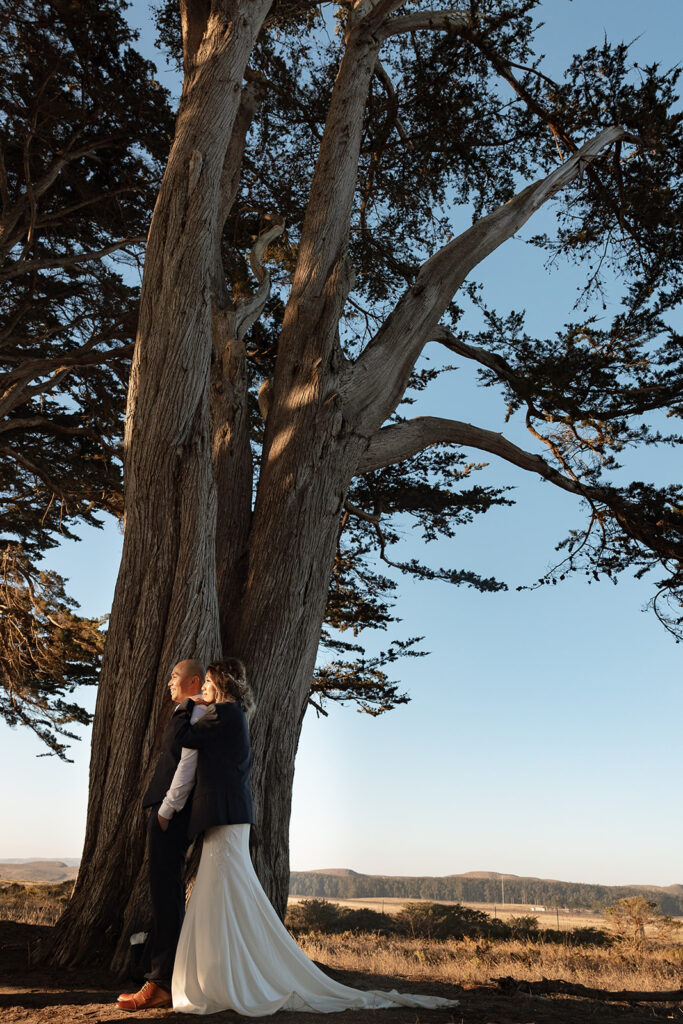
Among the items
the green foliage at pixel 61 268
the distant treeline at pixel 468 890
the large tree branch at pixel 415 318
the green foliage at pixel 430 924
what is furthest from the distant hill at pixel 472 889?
the large tree branch at pixel 415 318

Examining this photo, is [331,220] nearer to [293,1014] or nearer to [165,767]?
[165,767]

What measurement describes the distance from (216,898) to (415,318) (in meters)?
5.02

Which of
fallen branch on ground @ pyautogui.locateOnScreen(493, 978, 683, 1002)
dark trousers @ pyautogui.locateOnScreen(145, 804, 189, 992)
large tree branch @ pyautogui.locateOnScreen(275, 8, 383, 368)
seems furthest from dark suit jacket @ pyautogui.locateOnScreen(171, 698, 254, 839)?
large tree branch @ pyautogui.locateOnScreen(275, 8, 383, 368)

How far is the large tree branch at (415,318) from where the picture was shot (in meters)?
7.16

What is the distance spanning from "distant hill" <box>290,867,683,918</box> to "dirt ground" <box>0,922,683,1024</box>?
108 ft

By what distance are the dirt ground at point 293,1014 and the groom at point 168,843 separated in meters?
0.33

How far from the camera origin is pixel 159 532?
5.98 meters

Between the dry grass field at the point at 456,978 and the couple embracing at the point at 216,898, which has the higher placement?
the couple embracing at the point at 216,898

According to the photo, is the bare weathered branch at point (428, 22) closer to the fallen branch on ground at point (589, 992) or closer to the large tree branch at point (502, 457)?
the large tree branch at point (502, 457)

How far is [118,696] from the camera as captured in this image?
5773 mm

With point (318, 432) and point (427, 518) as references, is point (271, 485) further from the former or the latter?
point (427, 518)

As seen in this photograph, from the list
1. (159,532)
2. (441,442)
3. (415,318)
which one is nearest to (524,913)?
(441,442)

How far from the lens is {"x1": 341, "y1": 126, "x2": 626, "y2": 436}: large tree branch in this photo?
716 cm

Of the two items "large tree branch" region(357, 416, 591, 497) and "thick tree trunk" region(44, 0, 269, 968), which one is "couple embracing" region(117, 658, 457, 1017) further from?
"large tree branch" region(357, 416, 591, 497)
